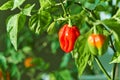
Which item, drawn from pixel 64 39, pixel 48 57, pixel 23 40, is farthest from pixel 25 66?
pixel 64 39

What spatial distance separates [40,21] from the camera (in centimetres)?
90

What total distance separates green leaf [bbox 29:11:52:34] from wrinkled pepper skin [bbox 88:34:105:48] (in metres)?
0.13

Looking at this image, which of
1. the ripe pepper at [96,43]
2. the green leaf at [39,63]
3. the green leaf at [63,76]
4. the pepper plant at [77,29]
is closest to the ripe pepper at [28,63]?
the green leaf at [39,63]

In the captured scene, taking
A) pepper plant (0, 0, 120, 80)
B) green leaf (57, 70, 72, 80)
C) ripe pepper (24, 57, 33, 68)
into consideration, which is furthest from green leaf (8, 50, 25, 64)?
pepper plant (0, 0, 120, 80)

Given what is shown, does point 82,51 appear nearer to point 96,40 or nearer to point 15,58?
point 96,40

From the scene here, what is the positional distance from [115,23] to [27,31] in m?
1.81

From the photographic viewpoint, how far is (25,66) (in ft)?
8.43

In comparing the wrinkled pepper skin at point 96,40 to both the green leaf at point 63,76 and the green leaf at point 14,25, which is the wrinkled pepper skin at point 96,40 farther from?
the green leaf at point 63,76

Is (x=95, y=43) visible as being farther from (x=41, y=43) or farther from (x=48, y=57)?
(x=48, y=57)

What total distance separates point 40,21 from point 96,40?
150mm

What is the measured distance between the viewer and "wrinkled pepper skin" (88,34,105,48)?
81cm

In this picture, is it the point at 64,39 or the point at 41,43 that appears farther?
the point at 41,43

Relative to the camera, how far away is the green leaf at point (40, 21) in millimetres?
903

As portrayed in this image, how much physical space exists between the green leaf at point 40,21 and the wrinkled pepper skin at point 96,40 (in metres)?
0.13
